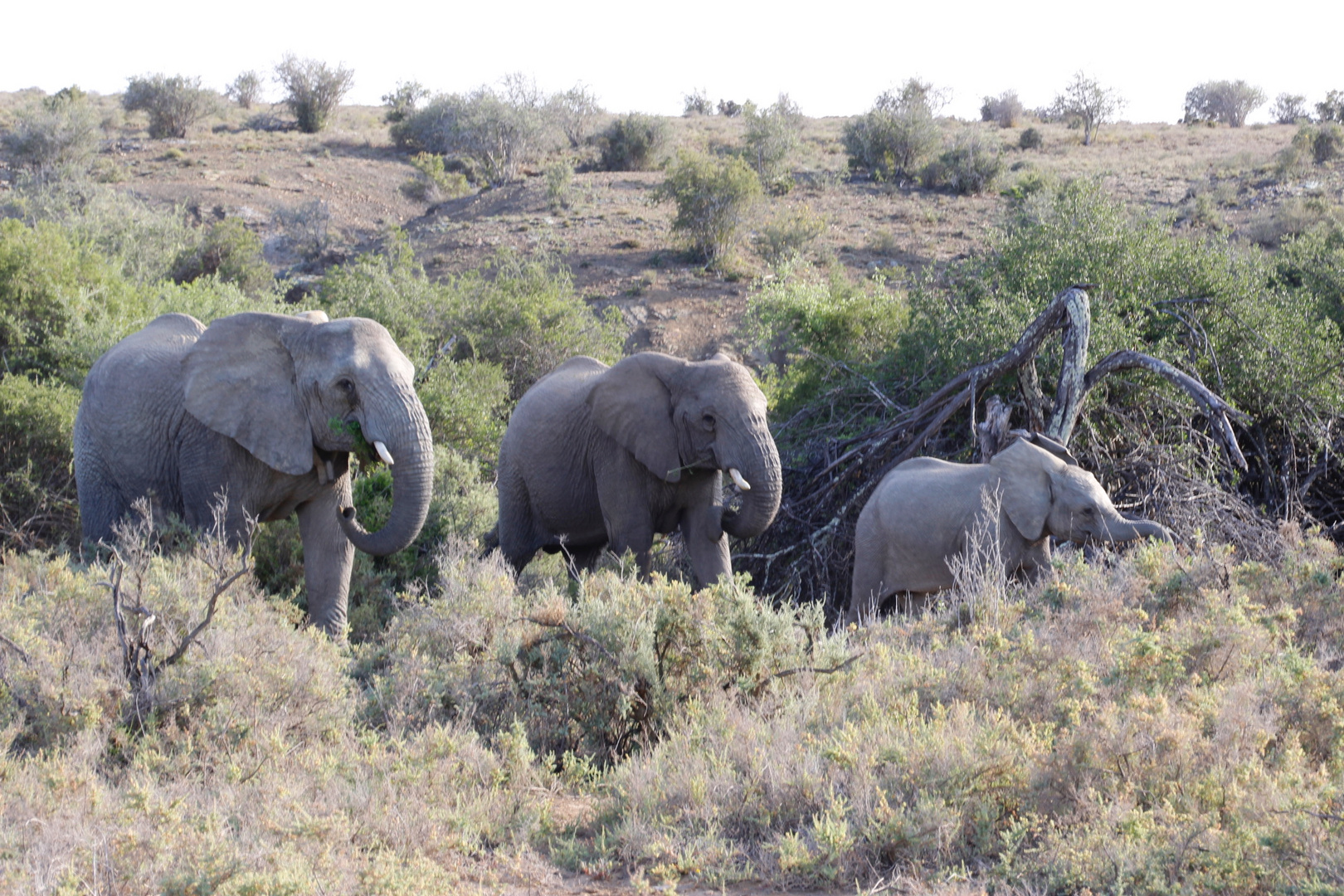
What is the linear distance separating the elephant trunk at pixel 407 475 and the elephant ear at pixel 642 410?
1802 millimetres

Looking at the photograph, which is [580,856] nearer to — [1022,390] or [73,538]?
[1022,390]

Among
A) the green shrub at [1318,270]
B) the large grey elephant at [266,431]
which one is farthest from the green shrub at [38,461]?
the green shrub at [1318,270]

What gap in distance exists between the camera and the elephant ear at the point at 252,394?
7.71 meters

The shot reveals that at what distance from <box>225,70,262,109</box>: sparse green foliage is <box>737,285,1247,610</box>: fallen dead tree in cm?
5628

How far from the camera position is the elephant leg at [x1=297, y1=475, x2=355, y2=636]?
27.1 feet

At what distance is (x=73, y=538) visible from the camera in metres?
10.7

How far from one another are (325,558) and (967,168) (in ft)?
106

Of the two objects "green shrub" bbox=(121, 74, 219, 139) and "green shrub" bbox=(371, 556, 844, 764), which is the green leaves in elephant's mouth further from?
"green shrub" bbox=(121, 74, 219, 139)

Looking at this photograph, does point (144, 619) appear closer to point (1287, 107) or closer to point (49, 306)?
point (49, 306)

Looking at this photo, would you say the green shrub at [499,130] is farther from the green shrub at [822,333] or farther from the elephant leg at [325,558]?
the elephant leg at [325,558]

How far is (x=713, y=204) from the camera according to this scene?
29281mm

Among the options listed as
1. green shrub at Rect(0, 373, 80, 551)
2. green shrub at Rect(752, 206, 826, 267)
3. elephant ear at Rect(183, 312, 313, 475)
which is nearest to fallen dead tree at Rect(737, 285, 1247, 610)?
elephant ear at Rect(183, 312, 313, 475)

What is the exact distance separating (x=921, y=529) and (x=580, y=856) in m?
4.44

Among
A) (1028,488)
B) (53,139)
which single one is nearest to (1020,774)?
(1028,488)
